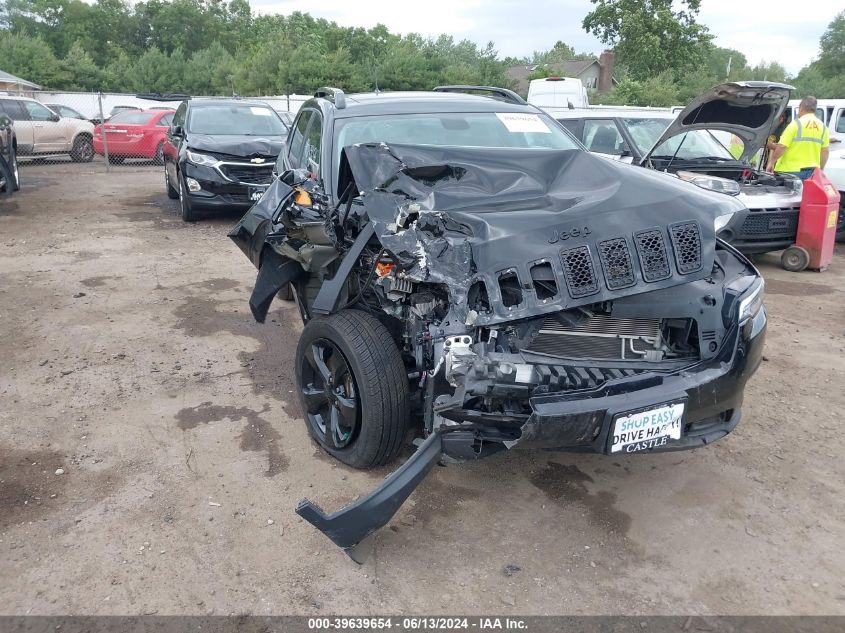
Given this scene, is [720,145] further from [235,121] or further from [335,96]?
[235,121]

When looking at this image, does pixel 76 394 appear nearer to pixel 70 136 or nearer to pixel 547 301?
pixel 547 301

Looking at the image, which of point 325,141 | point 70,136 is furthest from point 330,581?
point 70,136

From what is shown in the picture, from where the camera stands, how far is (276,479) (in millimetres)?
3496

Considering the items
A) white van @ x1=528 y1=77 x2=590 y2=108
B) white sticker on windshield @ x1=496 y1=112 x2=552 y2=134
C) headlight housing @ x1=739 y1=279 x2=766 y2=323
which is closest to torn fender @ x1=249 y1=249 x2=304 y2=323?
white sticker on windshield @ x1=496 y1=112 x2=552 y2=134

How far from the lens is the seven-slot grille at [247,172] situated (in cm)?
962

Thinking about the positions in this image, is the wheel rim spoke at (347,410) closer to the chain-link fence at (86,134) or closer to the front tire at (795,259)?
the front tire at (795,259)

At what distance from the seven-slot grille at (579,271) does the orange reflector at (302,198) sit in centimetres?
162

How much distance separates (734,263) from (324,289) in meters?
2.11

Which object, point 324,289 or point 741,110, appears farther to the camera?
point 741,110

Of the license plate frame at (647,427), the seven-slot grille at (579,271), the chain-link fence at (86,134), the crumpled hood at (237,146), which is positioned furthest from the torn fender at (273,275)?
the chain-link fence at (86,134)

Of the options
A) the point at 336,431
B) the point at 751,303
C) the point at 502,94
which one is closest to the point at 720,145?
the point at 502,94

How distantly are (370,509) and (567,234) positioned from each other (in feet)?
4.59

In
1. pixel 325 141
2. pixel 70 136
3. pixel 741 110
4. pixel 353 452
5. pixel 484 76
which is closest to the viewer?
pixel 353 452

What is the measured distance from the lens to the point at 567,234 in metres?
2.89
